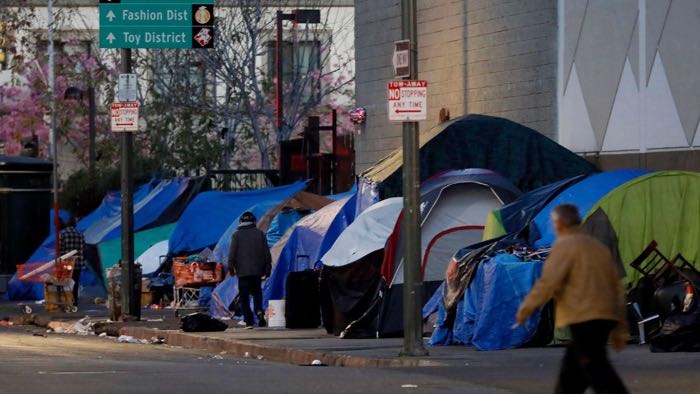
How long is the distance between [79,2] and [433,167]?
30.9 metres

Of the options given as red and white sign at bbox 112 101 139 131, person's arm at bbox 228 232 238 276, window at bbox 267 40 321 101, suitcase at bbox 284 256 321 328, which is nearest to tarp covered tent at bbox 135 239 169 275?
red and white sign at bbox 112 101 139 131

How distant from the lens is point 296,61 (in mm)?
→ 45344

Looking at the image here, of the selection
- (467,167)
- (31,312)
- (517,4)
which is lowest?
(31,312)

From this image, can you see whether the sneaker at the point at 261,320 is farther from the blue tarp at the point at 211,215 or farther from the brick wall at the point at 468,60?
the blue tarp at the point at 211,215

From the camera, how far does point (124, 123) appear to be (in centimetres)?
2444

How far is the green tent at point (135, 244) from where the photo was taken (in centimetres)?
3466

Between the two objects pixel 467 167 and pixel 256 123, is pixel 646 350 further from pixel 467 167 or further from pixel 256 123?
pixel 256 123

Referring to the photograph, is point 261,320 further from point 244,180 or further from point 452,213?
point 244,180

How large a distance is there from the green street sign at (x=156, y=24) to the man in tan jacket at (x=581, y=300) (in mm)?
14733

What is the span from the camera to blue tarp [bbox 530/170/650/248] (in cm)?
1955

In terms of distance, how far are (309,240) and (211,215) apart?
693cm

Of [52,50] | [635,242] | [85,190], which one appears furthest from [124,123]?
[52,50]

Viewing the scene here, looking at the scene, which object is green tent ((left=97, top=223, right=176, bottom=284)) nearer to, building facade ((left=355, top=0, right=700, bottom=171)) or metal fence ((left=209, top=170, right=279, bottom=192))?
metal fence ((left=209, top=170, right=279, bottom=192))

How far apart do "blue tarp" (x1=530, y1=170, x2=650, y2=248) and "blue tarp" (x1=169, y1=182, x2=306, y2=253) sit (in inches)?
478
